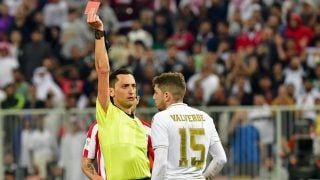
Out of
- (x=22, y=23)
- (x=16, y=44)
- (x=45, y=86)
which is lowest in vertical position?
(x=45, y=86)

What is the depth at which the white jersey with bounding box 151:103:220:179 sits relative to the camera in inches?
434

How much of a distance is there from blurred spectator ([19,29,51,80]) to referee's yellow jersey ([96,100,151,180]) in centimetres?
1193

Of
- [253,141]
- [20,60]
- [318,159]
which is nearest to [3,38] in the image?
[20,60]

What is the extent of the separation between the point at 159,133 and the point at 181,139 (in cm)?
25

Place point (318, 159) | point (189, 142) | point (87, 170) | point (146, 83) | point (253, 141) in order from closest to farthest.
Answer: point (189, 142)
point (87, 170)
point (318, 159)
point (253, 141)
point (146, 83)

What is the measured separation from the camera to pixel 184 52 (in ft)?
79.8

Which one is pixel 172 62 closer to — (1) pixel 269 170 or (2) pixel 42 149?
(1) pixel 269 170

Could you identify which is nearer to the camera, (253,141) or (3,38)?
(253,141)

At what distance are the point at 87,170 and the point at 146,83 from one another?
9932mm

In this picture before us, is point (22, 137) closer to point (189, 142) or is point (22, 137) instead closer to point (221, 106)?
point (221, 106)

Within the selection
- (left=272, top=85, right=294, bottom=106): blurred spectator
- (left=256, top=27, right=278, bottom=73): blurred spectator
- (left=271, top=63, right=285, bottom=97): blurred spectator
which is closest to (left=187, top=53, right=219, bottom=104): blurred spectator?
(left=256, top=27, right=278, bottom=73): blurred spectator

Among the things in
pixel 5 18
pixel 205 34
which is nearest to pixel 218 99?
pixel 205 34

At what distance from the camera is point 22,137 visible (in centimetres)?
2022

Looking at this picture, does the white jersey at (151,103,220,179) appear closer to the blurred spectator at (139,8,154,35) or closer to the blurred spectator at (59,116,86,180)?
the blurred spectator at (59,116,86,180)
